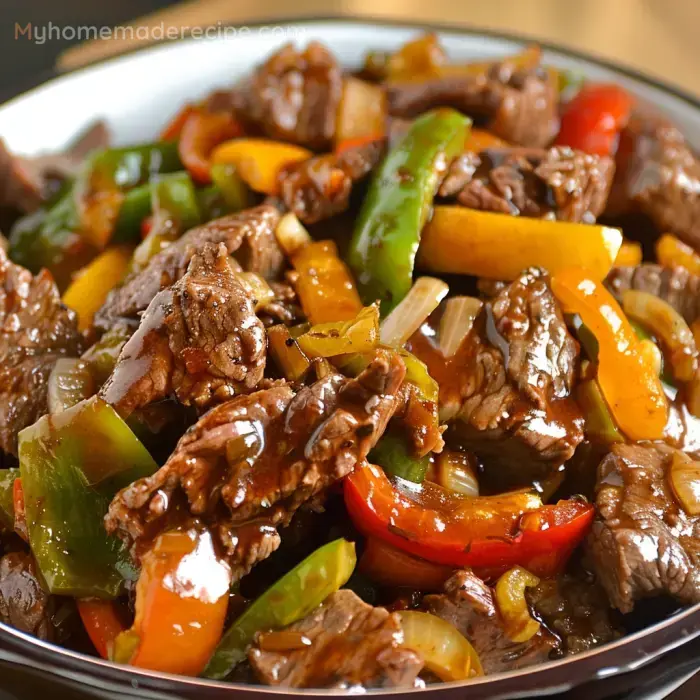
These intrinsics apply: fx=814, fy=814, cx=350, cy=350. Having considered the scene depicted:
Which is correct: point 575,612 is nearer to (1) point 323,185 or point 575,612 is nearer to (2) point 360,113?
(1) point 323,185

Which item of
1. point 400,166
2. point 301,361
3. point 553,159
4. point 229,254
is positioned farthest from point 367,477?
point 553,159

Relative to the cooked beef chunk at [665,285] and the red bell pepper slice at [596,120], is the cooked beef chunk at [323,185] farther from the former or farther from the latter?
the red bell pepper slice at [596,120]

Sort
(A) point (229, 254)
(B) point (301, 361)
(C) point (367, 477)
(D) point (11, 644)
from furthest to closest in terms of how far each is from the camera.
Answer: (A) point (229, 254), (B) point (301, 361), (C) point (367, 477), (D) point (11, 644)

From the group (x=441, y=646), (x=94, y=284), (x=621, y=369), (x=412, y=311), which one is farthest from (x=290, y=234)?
(x=441, y=646)

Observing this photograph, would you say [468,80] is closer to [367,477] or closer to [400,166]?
[400,166]

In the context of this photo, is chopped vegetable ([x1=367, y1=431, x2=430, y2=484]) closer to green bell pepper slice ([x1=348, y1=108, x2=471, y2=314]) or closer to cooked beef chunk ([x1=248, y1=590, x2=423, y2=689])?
cooked beef chunk ([x1=248, y1=590, x2=423, y2=689])

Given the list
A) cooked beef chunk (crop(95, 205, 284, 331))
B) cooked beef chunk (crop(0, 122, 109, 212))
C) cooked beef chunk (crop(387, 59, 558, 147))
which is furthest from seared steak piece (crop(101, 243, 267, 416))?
cooked beef chunk (crop(0, 122, 109, 212))
